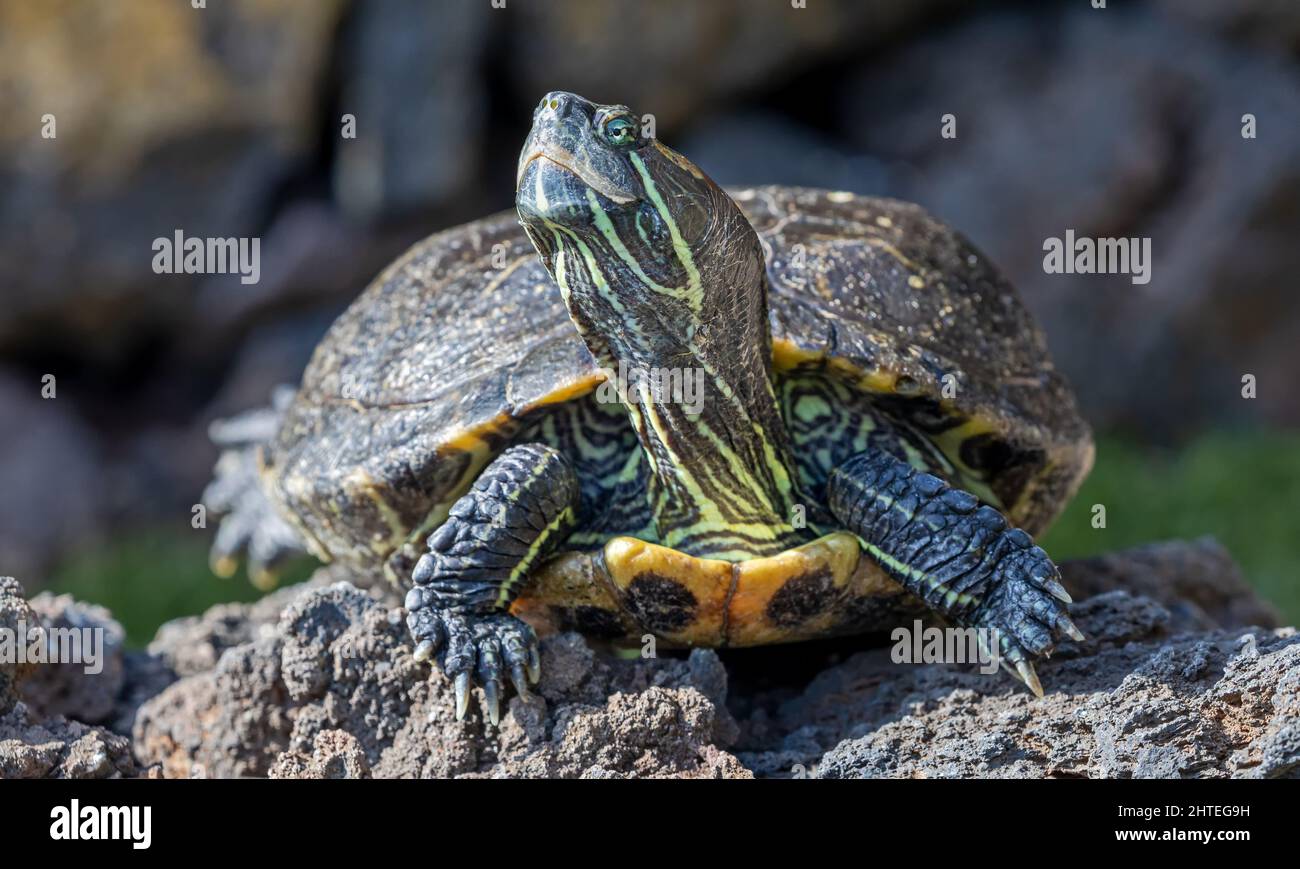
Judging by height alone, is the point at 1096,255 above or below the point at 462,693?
above

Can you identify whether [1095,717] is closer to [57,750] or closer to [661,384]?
[661,384]

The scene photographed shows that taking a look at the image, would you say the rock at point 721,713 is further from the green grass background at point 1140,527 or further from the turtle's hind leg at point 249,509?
the green grass background at point 1140,527

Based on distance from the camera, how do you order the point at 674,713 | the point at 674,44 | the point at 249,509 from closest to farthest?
the point at 674,713 → the point at 249,509 → the point at 674,44

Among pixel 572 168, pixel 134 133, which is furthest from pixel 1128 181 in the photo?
pixel 572 168

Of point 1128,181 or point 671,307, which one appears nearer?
point 671,307

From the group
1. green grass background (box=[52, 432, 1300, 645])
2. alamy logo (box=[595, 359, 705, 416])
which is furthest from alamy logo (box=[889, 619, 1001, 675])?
green grass background (box=[52, 432, 1300, 645])

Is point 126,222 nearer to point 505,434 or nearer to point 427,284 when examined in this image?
point 427,284

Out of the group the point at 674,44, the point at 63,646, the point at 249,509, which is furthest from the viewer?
the point at 674,44
